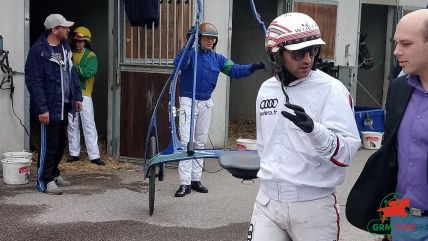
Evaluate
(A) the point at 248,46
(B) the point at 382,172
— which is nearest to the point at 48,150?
(B) the point at 382,172

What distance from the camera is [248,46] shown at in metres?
12.3

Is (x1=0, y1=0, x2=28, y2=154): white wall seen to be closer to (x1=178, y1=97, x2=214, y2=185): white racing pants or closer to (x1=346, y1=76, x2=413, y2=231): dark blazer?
(x1=178, y1=97, x2=214, y2=185): white racing pants

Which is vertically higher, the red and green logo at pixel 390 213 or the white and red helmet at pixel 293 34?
the white and red helmet at pixel 293 34

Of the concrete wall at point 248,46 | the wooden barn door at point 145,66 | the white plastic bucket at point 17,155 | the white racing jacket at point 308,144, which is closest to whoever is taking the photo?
the white racing jacket at point 308,144

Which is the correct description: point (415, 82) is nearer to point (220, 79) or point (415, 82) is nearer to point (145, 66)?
point (145, 66)

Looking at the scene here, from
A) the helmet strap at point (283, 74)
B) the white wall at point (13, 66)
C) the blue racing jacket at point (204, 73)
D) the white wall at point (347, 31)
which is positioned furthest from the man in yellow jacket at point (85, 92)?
the helmet strap at point (283, 74)

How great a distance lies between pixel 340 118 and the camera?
297 cm

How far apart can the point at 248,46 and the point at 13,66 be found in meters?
5.64

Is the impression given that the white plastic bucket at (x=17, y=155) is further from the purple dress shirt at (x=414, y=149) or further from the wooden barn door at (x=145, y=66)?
the purple dress shirt at (x=414, y=149)

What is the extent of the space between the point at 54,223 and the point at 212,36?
2.60m

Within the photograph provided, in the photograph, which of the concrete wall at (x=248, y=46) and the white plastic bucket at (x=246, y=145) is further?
the concrete wall at (x=248, y=46)

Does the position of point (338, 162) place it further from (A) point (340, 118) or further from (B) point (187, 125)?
(B) point (187, 125)

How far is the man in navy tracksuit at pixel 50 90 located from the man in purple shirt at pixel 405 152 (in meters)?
4.56

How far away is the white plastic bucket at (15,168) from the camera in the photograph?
7.18 m
